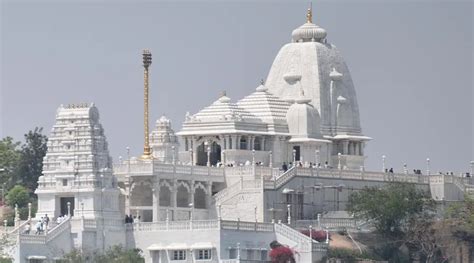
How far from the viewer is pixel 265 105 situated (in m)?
172

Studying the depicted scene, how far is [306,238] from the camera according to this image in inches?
5979

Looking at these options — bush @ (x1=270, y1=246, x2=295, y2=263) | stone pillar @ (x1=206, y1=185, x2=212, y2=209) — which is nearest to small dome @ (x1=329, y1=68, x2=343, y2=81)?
stone pillar @ (x1=206, y1=185, x2=212, y2=209)

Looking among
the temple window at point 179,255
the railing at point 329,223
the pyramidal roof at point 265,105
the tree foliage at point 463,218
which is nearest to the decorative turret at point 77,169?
the temple window at point 179,255

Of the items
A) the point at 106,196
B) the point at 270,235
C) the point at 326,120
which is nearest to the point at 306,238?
the point at 270,235

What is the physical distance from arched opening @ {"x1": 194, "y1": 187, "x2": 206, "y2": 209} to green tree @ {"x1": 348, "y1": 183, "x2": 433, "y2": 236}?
9.20 metres

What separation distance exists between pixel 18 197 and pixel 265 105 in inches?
690

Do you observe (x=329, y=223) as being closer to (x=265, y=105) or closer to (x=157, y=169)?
(x=157, y=169)

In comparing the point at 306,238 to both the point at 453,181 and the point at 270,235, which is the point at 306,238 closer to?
the point at 270,235

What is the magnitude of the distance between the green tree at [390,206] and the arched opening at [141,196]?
1221cm

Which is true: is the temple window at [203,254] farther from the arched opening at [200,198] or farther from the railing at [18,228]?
the arched opening at [200,198]

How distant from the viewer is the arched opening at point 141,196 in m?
160

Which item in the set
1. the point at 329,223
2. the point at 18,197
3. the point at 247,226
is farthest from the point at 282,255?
the point at 18,197

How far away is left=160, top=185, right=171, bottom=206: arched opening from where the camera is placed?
160250 mm

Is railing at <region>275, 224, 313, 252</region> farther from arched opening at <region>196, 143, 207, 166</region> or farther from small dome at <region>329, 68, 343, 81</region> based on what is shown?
small dome at <region>329, 68, 343, 81</region>
